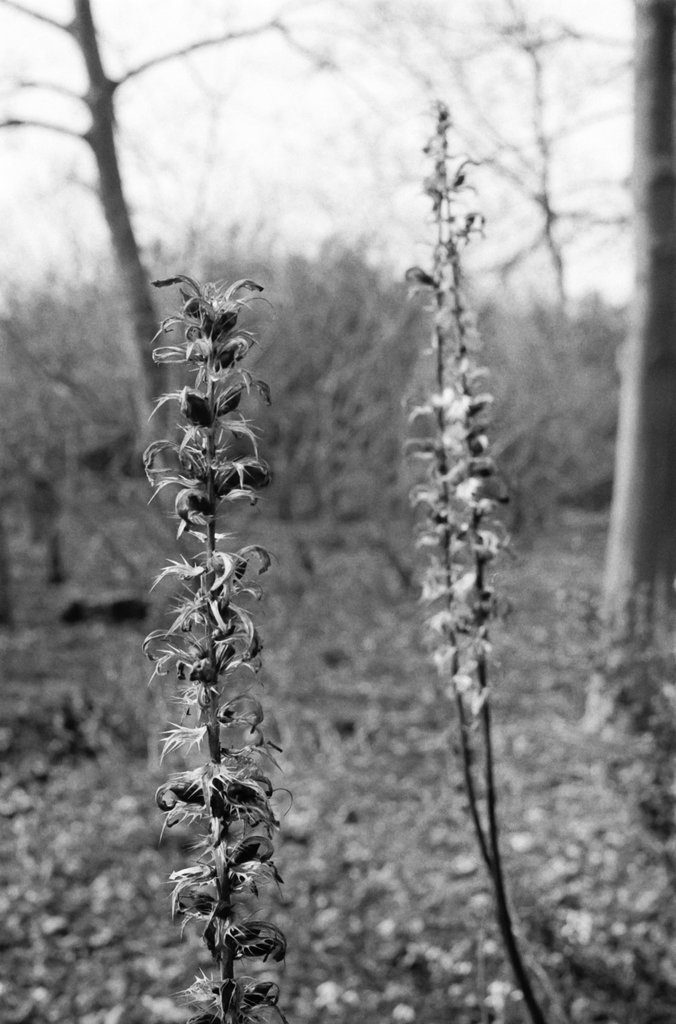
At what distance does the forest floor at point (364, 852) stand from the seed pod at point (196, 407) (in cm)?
83

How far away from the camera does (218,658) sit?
1.56m

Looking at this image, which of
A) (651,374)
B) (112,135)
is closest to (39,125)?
(112,135)

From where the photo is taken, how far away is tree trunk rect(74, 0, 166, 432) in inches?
274

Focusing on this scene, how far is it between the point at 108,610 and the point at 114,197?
5700 mm

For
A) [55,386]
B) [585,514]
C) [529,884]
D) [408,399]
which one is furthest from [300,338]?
[408,399]

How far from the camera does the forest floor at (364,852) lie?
3918 mm

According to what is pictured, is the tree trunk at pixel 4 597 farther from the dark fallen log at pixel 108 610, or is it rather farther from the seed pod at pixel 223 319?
the seed pod at pixel 223 319

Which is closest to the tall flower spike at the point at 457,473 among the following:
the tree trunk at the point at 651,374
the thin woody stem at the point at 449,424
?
the thin woody stem at the point at 449,424

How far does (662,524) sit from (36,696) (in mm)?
5710

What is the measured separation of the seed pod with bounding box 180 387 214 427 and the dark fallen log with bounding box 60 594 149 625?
10018 millimetres

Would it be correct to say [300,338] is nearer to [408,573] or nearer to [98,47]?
[408,573]

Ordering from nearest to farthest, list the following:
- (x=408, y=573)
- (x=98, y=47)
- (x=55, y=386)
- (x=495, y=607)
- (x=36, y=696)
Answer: (x=495, y=607)
(x=98, y=47)
(x=36, y=696)
(x=55, y=386)
(x=408, y=573)

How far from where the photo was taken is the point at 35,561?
48.6 feet

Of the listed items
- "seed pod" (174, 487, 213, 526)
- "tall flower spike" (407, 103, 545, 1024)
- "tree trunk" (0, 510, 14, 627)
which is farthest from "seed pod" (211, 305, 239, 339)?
"tree trunk" (0, 510, 14, 627)
